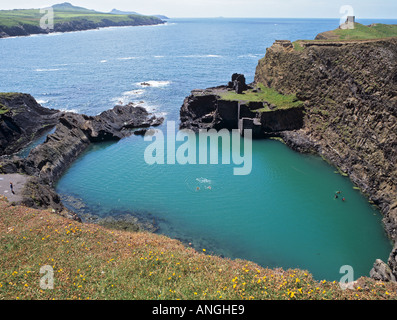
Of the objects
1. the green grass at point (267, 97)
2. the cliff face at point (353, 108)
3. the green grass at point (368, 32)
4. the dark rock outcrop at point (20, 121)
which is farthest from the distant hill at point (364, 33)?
the dark rock outcrop at point (20, 121)

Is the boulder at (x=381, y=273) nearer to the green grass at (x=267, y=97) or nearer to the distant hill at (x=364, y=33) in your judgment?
the green grass at (x=267, y=97)

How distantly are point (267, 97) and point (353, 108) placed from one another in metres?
21.0

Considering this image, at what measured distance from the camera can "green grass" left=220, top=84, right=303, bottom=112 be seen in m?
62.9

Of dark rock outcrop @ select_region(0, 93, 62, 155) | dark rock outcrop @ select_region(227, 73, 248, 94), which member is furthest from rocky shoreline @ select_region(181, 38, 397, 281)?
dark rock outcrop @ select_region(0, 93, 62, 155)

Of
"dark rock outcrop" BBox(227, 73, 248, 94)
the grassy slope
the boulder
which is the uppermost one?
"dark rock outcrop" BBox(227, 73, 248, 94)

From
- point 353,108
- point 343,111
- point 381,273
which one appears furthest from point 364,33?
point 381,273

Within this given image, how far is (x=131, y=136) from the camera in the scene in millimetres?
64938

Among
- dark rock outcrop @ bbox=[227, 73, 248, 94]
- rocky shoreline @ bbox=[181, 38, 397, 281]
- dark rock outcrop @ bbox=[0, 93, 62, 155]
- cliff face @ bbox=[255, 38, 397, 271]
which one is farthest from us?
dark rock outcrop @ bbox=[227, 73, 248, 94]

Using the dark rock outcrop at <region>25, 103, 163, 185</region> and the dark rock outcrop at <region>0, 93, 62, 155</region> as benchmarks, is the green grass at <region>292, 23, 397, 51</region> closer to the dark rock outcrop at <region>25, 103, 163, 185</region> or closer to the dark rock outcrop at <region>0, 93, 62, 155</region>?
the dark rock outcrop at <region>25, 103, 163, 185</region>

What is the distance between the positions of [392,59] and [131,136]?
49.8 metres

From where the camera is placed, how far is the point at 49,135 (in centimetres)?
5525

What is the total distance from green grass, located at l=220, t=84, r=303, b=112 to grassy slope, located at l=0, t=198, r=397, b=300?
152ft

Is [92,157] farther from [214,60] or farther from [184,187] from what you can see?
[214,60]
